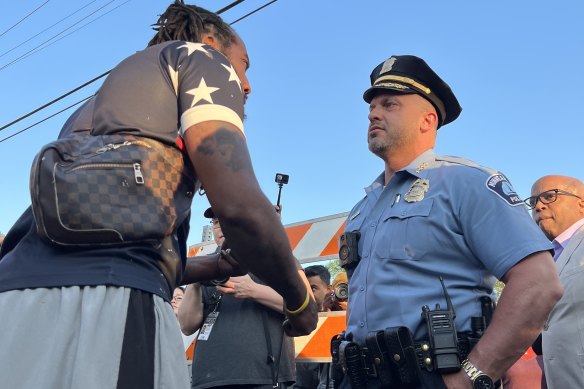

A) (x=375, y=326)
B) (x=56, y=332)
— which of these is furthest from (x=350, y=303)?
(x=56, y=332)

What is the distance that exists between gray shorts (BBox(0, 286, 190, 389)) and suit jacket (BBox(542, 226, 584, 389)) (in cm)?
304

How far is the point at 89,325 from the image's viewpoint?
1.60m

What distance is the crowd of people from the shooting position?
1649 millimetres

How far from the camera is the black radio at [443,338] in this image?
2.56 m

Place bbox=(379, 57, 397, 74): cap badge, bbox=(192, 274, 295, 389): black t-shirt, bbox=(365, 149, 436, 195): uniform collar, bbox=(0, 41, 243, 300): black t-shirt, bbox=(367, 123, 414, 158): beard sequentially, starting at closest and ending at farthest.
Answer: bbox=(0, 41, 243, 300): black t-shirt → bbox=(365, 149, 436, 195): uniform collar → bbox=(367, 123, 414, 158): beard → bbox=(379, 57, 397, 74): cap badge → bbox=(192, 274, 295, 389): black t-shirt

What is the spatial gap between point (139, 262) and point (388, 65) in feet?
7.14

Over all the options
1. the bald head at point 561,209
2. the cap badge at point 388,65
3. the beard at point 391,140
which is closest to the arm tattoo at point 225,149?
the beard at point 391,140

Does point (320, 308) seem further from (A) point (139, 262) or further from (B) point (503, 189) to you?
(A) point (139, 262)

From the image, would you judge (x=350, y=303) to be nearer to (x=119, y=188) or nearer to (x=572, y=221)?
(x=119, y=188)

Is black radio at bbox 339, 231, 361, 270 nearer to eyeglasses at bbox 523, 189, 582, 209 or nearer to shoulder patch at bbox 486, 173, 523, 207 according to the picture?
shoulder patch at bbox 486, 173, 523, 207

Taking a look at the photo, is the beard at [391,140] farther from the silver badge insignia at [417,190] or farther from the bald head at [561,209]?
the bald head at [561,209]

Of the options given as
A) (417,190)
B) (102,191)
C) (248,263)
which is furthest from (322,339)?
(102,191)

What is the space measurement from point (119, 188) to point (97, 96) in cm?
38

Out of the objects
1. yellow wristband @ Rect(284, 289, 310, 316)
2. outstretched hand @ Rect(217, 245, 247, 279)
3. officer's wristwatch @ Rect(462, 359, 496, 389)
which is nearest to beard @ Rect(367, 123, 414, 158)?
officer's wristwatch @ Rect(462, 359, 496, 389)
